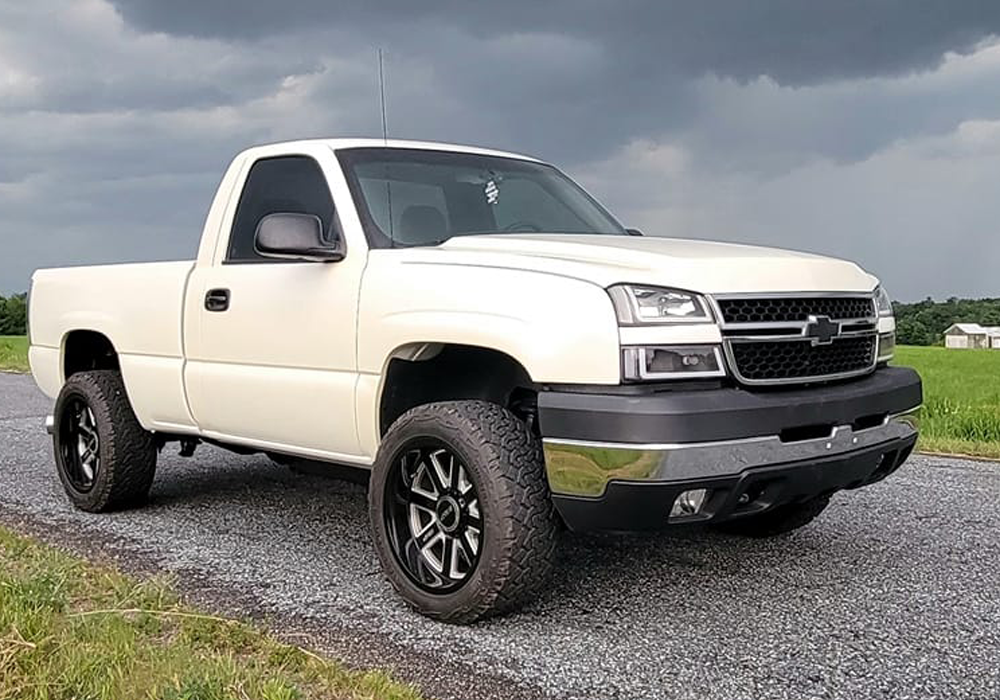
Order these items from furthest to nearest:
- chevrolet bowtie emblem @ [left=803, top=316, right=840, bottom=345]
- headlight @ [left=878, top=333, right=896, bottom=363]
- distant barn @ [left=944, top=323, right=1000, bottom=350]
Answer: distant barn @ [left=944, top=323, right=1000, bottom=350] < headlight @ [left=878, top=333, right=896, bottom=363] < chevrolet bowtie emblem @ [left=803, top=316, right=840, bottom=345]

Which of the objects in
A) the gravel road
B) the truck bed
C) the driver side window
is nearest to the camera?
the gravel road

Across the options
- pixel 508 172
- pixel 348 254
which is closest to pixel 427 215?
pixel 348 254

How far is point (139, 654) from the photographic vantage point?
3.29 metres

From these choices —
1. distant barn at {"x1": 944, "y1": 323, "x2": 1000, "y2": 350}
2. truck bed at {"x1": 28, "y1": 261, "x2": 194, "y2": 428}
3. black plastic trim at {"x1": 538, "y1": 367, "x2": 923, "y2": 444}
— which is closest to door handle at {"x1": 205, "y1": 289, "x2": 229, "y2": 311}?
truck bed at {"x1": 28, "y1": 261, "x2": 194, "y2": 428}

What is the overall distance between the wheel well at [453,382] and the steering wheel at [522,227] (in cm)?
92

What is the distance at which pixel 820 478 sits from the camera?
12.3 ft

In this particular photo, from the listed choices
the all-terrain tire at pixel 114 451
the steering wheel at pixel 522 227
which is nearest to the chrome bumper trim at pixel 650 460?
the steering wheel at pixel 522 227

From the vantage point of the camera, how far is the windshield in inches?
182

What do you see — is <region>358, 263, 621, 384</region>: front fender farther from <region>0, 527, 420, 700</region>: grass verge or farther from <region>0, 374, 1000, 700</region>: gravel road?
<region>0, 527, 420, 700</region>: grass verge

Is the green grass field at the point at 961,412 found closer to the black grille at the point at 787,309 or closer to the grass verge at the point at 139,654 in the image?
the black grille at the point at 787,309

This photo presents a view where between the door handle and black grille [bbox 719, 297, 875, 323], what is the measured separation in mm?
2519

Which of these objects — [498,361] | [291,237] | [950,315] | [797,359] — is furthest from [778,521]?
[950,315]

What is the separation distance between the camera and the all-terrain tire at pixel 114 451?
578 centimetres

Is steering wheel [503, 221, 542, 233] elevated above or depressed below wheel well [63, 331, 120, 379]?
above
